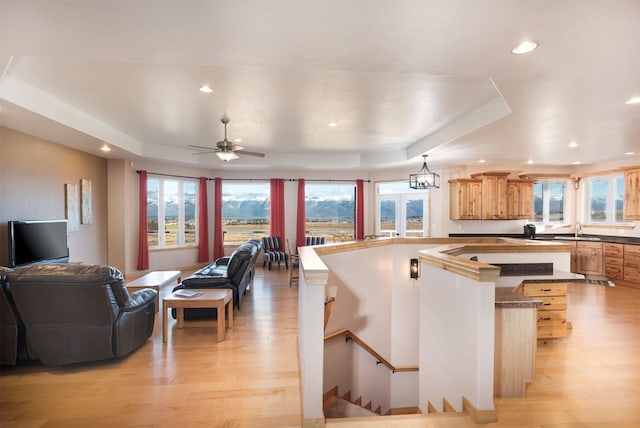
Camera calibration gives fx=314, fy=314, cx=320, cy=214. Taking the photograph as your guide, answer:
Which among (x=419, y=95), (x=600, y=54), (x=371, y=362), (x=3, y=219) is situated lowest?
(x=371, y=362)

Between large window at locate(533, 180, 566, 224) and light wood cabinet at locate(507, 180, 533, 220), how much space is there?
58cm

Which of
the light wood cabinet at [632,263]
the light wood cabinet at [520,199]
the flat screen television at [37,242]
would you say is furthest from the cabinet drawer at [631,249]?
the flat screen television at [37,242]

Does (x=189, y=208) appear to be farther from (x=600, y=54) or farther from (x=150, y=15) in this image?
(x=600, y=54)

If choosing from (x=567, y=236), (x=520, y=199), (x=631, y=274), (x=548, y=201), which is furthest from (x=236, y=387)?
(x=548, y=201)

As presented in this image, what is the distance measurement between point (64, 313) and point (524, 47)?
4.32 metres

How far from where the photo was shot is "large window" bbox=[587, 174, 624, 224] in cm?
725

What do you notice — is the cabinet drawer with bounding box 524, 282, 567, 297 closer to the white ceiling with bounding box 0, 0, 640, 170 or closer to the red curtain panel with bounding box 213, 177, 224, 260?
the white ceiling with bounding box 0, 0, 640, 170

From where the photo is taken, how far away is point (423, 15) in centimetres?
186

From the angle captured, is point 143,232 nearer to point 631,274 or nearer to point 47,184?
point 47,184

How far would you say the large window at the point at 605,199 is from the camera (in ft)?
23.8

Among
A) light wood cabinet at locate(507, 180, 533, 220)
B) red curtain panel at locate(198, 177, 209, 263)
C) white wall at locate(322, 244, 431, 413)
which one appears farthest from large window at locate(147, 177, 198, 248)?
light wood cabinet at locate(507, 180, 533, 220)

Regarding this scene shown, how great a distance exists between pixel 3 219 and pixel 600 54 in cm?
A: 695

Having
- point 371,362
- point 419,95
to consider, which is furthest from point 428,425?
point 419,95

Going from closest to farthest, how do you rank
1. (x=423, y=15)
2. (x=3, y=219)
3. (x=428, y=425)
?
1. (x=423, y=15)
2. (x=428, y=425)
3. (x=3, y=219)
